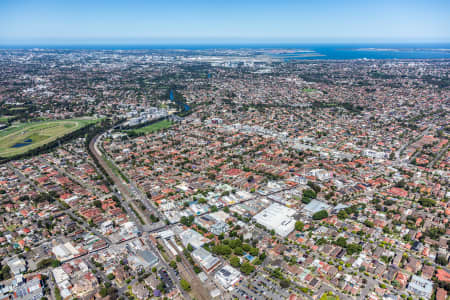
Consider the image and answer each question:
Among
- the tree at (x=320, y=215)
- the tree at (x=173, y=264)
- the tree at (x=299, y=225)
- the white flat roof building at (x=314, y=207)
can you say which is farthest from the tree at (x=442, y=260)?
the tree at (x=173, y=264)

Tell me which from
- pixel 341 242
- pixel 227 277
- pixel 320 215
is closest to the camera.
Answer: pixel 227 277

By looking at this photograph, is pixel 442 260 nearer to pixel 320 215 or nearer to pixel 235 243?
pixel 320 215

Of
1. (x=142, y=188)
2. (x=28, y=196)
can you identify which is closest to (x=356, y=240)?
(x=142, y=188)

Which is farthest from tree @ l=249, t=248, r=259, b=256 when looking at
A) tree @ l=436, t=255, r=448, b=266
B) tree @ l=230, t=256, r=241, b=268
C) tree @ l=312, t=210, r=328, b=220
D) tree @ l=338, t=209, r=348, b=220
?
tree @ l=436, t=255, r=448, b=266

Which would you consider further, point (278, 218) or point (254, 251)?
point (278, 218)

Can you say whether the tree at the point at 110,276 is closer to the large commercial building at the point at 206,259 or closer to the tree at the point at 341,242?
the large commercial building at the point at 206,259

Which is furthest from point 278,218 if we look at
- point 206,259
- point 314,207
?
point 206,259
